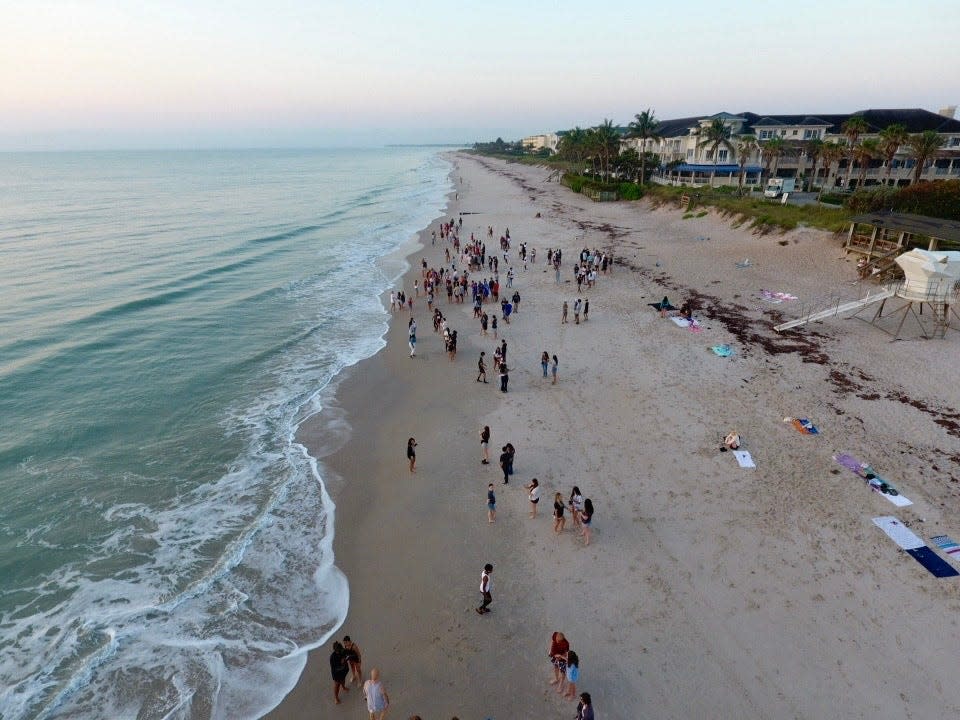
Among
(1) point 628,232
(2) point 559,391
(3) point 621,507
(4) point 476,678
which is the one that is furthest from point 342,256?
(4) point 476,678

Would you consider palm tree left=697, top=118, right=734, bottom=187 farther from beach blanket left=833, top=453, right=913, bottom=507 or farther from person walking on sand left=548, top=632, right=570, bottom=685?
person walking on sand left=548, top=632, right=570, bottom=685

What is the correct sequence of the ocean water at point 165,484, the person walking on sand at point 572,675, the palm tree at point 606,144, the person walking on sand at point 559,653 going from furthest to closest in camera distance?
the palm tree at point 606,144 → the ocean water at point 165,484 → the person walking on sand at point 559,653 → the person walking on sand at point 572,675

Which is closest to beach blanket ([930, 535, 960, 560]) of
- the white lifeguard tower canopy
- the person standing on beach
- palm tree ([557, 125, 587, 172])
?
the person standing on beach

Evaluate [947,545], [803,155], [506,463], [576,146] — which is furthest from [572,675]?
[576,146]

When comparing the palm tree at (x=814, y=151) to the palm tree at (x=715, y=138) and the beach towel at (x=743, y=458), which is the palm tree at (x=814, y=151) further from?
the beach towel at (x=743, y=458)

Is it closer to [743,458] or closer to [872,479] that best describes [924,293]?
[872,479]

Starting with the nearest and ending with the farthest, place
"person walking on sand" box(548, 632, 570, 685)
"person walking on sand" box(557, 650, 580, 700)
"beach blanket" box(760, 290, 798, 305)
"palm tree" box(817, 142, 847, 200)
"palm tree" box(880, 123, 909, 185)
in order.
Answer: "person walking on sand" box(557, 650, 580, 700) → "person walking on sand" box(548, 632, 570, 685) → "beach blanket" box(760, 290, 798, 305) → "palm tree" box(880, 123, 909, 185) → "palm tree" box(817, 142, 847, 200)

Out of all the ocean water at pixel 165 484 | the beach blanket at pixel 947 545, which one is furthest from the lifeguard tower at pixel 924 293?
the ocean water at pixel 165 484
